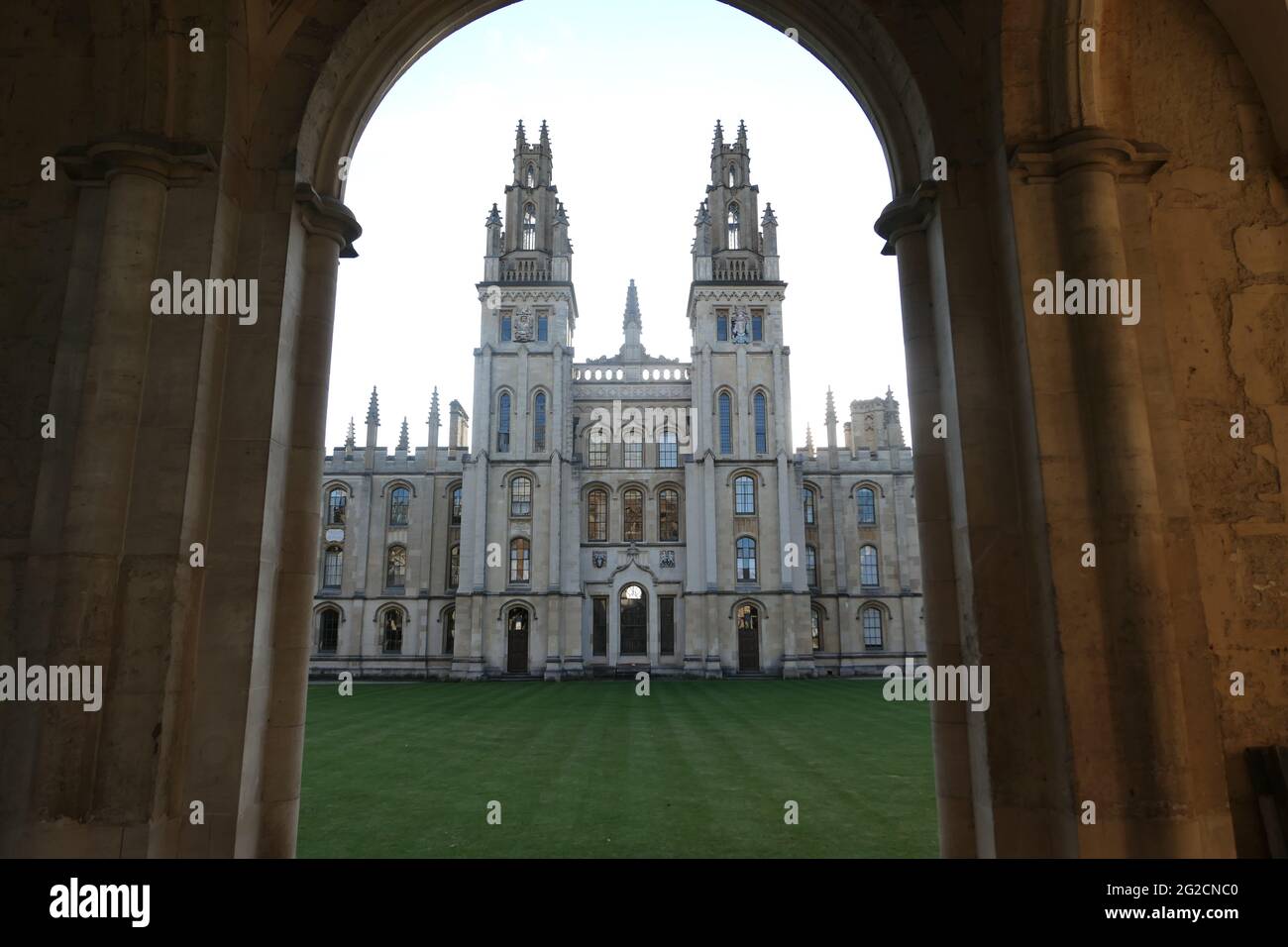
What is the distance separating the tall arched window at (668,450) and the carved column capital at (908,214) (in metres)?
34.6

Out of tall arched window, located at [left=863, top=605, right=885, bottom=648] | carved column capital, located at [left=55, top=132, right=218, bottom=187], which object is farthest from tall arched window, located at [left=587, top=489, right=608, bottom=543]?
carved column capital, located at [left=55, top=132, right=218, bottom=187]

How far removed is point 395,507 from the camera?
4259 cm

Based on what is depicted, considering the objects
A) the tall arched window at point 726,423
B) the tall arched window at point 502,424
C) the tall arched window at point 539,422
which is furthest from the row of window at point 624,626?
the tall arched window at point 502,424

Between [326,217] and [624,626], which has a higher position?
[326,217]

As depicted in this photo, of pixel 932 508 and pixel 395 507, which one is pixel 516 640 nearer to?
pixel 395 507

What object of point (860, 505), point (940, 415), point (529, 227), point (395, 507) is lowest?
point (940, 415)

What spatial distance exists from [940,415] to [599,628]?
34608 mm

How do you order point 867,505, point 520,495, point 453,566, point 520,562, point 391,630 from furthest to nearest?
point 867,505 < point 453,566 < point 391,630 < point 520,495 < point 520,562

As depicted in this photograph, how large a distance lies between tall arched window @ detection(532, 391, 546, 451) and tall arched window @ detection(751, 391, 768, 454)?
1119 cm

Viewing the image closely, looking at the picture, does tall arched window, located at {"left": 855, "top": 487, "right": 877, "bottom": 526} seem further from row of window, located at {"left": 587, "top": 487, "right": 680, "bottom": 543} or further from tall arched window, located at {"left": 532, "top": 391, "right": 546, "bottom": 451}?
tall arched window, located at {"left": 532, "top": 391, "right": 546, "bottom": 451}

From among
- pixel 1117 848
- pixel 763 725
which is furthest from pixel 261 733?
pixel 763 725

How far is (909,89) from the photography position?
524cm

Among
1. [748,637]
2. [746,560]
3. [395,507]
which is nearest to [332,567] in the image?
[395,507]

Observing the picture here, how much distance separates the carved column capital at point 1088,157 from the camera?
4527 mm
